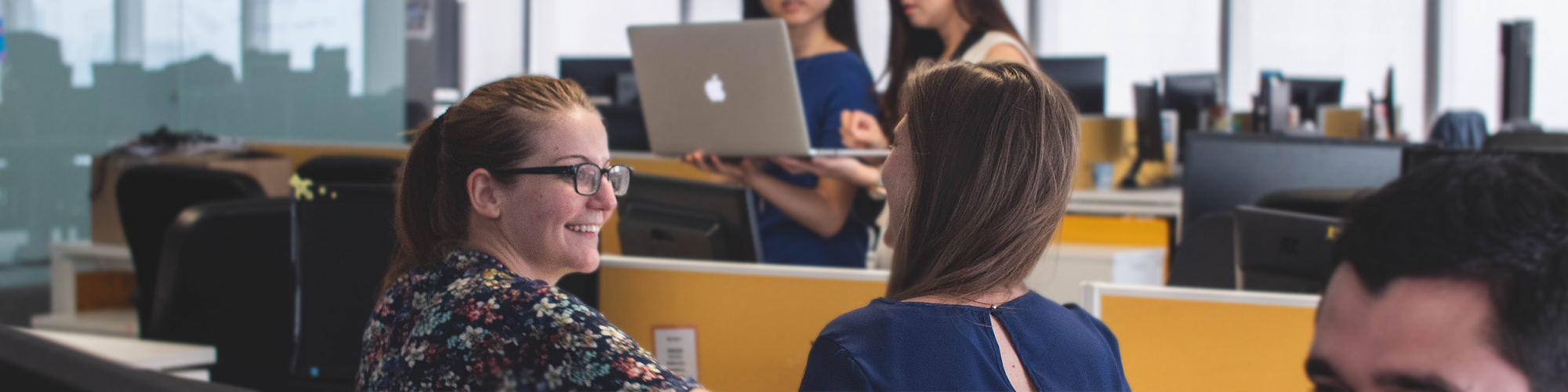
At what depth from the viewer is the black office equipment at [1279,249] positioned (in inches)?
60.6

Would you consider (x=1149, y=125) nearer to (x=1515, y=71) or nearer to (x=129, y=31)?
(x=1515, y=71)

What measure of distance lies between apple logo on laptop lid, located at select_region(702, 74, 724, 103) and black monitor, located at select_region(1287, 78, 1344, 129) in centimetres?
486

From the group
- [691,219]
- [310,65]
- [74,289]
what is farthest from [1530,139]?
[310,65]

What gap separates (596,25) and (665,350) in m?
7.18

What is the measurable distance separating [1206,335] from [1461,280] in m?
1.02

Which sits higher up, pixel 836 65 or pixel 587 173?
pixel 836 65

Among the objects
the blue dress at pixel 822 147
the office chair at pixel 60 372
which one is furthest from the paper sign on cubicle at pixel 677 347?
the office chair at pixel 60 372

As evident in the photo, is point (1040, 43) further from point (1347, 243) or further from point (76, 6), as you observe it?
point (1347, 243)

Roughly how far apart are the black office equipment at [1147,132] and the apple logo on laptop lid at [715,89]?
11.0ft

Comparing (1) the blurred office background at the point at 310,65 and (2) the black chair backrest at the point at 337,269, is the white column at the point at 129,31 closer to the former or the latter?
(1) the blurred office background at the point at 310,65

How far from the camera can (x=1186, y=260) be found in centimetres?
231

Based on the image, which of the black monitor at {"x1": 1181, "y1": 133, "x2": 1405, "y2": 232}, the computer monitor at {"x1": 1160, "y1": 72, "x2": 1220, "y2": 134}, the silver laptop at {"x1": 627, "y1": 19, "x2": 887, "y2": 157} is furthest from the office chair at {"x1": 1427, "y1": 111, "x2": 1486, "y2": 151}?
the silver laptop at {"x1": 627, "y1": 19, "x2": 887, "y2": 157}

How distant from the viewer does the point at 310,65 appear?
5309 mm

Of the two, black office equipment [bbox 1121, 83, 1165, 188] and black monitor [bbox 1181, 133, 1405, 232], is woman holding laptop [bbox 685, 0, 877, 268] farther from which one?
black office equipment [bbox 1121, 83, 1165, 188]
